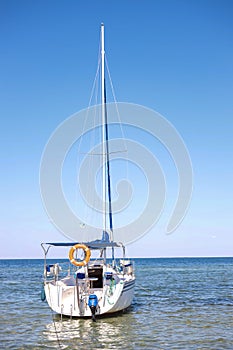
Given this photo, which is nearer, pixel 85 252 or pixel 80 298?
pixel 80 298

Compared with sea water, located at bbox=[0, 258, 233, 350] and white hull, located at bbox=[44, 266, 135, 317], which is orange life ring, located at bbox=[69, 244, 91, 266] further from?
sea water, located at bbox=[0, 258, 233, 350]

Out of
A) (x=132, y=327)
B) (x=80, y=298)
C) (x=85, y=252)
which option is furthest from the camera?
(x=85, y=252)

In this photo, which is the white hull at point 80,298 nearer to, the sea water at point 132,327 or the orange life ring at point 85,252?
the sea water at point 132,327

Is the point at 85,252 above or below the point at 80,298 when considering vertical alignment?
above

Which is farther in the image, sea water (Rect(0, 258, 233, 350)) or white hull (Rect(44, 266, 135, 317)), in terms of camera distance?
white hull (Rect(44, 266, 135, 317))

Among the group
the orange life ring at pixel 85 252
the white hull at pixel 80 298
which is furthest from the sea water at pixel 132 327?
the orange life ring at pixel 85 252

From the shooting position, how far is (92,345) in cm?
1686

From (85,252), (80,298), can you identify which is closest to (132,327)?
(80,298)

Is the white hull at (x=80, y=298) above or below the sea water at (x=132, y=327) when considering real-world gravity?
above

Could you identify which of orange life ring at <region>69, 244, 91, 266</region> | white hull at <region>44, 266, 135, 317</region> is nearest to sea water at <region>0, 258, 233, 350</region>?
white hull at <region>44, 266, 135, 317</region>

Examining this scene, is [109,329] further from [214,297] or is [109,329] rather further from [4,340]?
[214,297]

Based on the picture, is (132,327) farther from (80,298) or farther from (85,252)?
(85,252)

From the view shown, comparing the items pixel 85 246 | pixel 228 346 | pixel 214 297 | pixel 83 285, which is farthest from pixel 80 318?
pixel 214 297

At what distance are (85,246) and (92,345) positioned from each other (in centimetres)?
531
